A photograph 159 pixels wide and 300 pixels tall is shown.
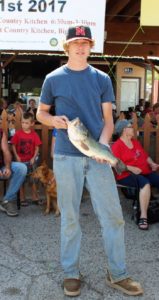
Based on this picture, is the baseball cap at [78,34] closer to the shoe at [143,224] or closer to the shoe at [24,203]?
the shoe at [143,224]

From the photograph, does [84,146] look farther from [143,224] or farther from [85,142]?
[143,224]

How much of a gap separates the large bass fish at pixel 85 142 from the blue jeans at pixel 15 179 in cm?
262

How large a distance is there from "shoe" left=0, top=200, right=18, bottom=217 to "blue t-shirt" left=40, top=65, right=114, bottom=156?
2407 mm

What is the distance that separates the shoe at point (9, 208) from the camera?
5659 millimetres

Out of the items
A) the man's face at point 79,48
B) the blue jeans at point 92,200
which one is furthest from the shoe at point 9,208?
the man's face at point 79,48

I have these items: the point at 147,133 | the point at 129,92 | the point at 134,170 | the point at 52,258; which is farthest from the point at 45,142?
the point at 129,92

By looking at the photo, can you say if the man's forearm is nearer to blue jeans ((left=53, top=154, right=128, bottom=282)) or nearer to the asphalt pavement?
the asphalt pavement

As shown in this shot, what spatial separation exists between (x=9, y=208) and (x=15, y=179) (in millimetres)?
363

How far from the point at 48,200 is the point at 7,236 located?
3.38 feet

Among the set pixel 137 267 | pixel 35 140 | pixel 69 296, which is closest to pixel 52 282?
pixel 69 296

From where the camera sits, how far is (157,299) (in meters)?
3.51

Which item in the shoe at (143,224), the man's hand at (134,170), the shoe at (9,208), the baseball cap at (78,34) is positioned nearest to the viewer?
the baseball cap at (78,34)

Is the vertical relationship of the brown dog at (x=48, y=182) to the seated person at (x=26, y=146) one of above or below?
below

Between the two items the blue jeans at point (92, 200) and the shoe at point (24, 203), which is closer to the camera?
the blue jeans at point (92, 200)
